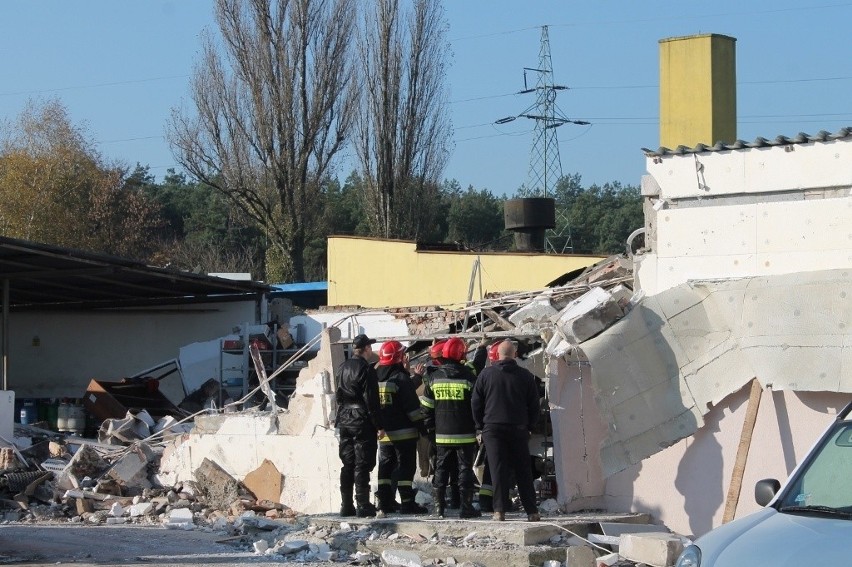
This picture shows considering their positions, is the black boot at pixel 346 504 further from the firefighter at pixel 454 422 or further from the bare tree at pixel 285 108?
the bare tree at pixel 285 108

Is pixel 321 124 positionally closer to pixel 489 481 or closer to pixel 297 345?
pixel 297 345

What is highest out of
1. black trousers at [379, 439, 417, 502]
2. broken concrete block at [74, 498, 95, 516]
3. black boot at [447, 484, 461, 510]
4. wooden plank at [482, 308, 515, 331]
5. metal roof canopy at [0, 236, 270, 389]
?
metal roof canopy at [0, 236, 270, 389]

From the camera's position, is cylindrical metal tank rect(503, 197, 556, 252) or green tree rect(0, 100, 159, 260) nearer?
cylindrical metal tank rect(503, 197, 556, 252)

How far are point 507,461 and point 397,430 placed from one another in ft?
4.65

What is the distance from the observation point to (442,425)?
37.3 ft

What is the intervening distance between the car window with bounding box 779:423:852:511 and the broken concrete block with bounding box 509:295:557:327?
7467 millimetres

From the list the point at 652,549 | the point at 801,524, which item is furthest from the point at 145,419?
the point at 801,524

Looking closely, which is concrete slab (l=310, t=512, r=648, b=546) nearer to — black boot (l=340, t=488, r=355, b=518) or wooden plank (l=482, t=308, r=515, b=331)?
black boot (l=340, t=488, r=355, b=518)

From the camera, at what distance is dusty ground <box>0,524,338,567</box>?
10.2 m

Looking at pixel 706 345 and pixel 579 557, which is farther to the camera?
pixel 706 345

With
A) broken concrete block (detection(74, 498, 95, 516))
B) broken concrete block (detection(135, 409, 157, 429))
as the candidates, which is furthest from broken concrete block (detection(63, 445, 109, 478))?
broken concrete block (detection(135, 409, 157, 429))

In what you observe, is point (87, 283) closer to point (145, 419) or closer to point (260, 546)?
point (145, 419)

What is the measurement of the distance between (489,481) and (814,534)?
20.3 feet

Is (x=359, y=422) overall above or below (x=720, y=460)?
above
